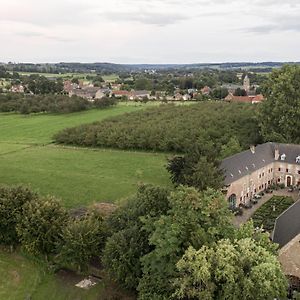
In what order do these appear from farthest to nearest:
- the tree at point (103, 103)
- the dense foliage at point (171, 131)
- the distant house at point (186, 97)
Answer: the distant house at point (186, 97) → the tree at point (103, 103) → the dense foliage at point (171, 131)

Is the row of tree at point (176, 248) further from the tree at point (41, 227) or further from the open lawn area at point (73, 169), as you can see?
the open lawn area at point (73, 169)

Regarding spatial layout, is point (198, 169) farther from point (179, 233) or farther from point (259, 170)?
point (259, 170)

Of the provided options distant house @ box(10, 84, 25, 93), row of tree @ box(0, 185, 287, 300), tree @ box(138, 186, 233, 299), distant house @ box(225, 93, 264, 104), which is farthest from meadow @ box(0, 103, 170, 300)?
distant house @ box(10, 84, 25, 93)

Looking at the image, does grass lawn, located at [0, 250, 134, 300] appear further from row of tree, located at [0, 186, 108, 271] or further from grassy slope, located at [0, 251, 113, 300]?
row of tree, located at [0, 186, 108, 271]

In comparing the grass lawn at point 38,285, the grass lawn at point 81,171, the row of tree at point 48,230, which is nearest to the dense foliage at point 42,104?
the grass lawn at point 81,171

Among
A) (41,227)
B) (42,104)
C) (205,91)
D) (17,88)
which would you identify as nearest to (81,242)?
(41,227)

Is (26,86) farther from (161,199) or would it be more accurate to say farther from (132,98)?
(161,199)

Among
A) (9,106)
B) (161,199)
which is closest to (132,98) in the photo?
(9,106)
